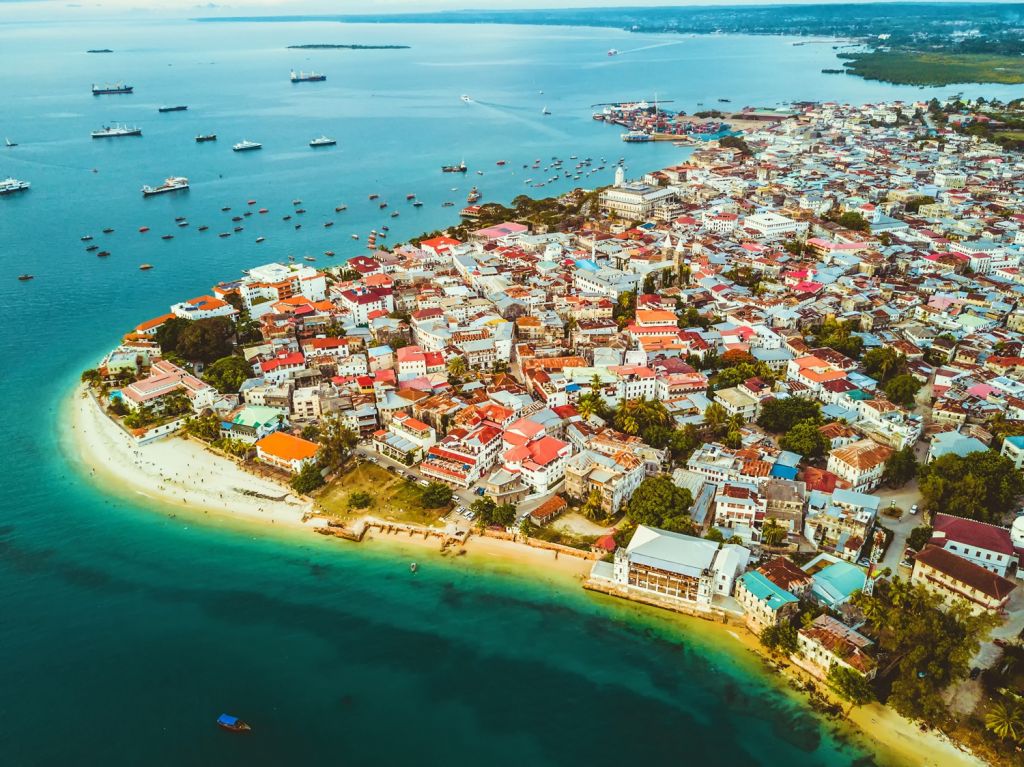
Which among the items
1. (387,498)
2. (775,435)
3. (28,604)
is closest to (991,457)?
(775,435)

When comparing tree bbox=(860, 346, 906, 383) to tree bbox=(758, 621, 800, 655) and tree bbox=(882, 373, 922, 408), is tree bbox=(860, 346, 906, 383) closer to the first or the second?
tree bbox=(882, 373, 922, 408)

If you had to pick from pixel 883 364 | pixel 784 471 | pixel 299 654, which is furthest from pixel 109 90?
pixel 784 471

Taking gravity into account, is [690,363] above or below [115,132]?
below

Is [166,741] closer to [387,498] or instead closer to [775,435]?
[387,498]

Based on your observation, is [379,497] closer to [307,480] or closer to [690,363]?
[307,480]

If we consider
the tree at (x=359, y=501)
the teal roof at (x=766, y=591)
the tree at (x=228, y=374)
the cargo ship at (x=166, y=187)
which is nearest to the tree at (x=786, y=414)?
the teal roof at (x=766, y=591)
